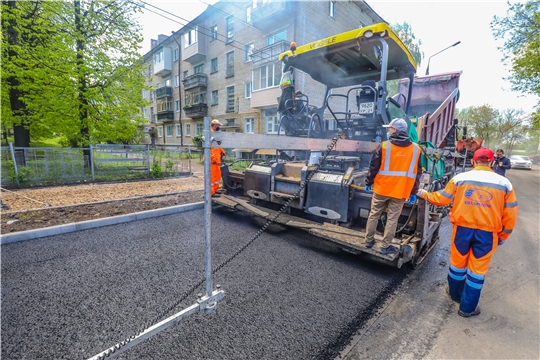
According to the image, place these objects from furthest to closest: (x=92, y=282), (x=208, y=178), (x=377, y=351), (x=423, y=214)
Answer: (x=423, y=214), (x=92, y=282), (x=377, y=351), (x=208, y=178)

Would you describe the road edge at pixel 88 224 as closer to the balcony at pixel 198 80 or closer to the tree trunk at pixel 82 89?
the tree trunk at pixel 82 89

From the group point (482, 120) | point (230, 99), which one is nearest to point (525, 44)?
point (230, 99)

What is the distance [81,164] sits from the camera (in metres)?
8.92

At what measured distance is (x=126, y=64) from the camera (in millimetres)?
10250

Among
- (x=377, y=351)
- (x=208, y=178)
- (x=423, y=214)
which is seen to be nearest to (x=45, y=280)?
(x=208, y=178)

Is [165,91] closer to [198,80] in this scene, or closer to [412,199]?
[198,80]

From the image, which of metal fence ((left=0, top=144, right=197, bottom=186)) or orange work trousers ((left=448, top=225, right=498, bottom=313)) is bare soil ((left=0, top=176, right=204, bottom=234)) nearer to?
metal fence ((left=0, top=144, right=197, bottom=186))

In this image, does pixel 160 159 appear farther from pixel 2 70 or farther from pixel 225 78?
pixel 225 78

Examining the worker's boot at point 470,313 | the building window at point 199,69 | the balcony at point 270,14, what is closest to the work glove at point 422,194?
the worker's boot at point 470,313

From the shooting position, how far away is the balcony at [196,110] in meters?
22.3

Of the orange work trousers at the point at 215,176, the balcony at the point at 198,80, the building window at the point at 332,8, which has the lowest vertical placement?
the orange work trousers at the point at 215,176

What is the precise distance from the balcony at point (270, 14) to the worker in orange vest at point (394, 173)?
14747 millimetres

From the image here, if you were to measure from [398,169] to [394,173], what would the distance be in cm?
6

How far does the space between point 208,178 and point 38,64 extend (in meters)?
10.6
